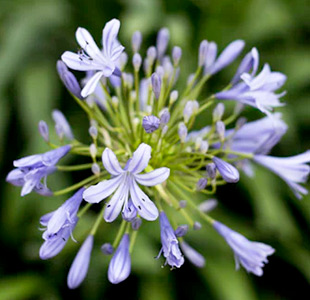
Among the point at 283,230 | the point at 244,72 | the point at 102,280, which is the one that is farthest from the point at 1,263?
the point at 244,72

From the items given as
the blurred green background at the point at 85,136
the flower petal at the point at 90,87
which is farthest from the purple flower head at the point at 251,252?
the blurred green background at the point at 85,136

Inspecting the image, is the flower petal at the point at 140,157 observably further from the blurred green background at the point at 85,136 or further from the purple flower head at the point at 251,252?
the blurred green background at the point at 85,136

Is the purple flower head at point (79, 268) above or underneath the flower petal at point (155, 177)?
underneath

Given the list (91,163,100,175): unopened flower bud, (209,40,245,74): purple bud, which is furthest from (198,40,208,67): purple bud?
(91,163,100,175): unopened flower bud

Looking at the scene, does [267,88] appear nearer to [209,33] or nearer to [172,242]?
[172,242]

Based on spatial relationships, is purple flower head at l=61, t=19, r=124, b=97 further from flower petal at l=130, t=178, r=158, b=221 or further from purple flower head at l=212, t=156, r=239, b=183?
purple flower head at l=212, t=156, r=239, b=183
